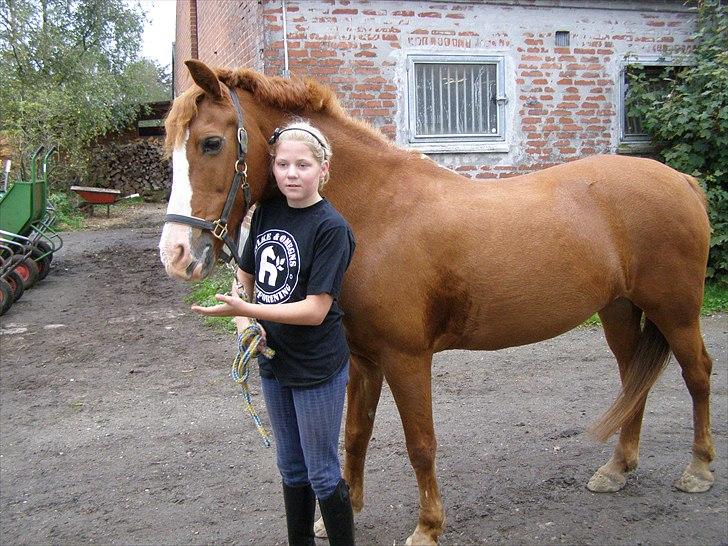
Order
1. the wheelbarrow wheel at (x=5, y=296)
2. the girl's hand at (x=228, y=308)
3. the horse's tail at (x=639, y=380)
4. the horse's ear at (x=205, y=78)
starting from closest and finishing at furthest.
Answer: the girl's hand at (x=228, y=308)
the horse's ear at (x=205, y=78)
the horse's tail at (x=639, y=380)
the wheelbarrow wheel at (x=5, y=296)

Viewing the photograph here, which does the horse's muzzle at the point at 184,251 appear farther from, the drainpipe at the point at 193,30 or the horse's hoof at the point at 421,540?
the drainpipe at the point at 193,30

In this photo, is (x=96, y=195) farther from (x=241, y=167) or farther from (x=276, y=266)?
(x=276, y=266)

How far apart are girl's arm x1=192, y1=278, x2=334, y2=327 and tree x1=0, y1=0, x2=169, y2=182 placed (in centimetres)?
1573

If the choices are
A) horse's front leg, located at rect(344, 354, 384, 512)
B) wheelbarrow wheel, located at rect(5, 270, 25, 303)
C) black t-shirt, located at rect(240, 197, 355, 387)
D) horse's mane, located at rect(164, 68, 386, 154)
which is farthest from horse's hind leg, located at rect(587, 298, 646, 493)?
wheelbarrow wheel, located at rect(5, 270, 25, 303)

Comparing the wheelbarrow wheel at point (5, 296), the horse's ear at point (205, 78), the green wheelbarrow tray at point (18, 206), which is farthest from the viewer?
the green wheelbarrow tray at point (18, 206)

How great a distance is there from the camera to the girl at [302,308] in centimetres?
205

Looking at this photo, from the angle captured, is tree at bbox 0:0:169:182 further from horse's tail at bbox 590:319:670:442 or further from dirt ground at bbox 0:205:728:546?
horse's tail at bbox 590:319:670:442

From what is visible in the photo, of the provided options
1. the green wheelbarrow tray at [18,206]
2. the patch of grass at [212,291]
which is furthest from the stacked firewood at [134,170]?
the patch of grass at [212,291]

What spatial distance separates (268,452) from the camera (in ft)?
12.2

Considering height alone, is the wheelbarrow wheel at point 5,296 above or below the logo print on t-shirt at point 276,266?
below

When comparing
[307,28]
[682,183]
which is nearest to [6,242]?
[307,28]

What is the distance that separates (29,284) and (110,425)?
5.08 metres

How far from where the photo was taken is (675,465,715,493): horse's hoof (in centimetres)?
321

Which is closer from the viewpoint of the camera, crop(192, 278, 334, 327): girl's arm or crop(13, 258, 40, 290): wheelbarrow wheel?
crop(192, 278, 334, 327): girl's arm
